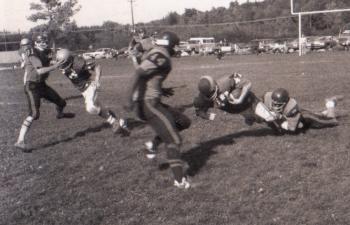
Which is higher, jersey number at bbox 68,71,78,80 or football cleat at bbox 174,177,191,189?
jersey number at bbox 68,71,78,80

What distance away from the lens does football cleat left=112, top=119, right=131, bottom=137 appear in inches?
409

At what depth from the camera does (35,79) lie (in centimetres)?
1005

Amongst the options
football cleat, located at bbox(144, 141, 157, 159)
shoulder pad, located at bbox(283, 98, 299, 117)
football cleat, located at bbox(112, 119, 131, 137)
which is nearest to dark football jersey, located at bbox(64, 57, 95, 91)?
football cleat, located at bbox(112, 119, 131, 137)

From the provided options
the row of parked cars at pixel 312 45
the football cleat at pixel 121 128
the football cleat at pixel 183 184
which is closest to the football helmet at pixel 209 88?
the football cleat at pixel 183 184

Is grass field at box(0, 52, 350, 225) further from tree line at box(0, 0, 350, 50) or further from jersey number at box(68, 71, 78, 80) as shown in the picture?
tree line at box(0, 0, 350, 50)

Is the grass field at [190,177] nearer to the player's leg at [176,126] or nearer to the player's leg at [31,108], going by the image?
the player's leg at [176,126]

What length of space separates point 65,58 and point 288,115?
4616 millimetres

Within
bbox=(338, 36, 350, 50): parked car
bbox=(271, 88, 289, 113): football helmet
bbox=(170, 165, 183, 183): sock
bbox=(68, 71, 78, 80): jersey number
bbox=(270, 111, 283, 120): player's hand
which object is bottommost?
bbox=(338, 36, 350, 50): parked car

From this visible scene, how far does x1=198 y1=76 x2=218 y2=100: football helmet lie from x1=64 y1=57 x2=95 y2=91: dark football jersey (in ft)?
10.5

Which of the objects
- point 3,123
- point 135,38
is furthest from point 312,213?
point 3,123

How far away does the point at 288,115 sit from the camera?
30.0ft

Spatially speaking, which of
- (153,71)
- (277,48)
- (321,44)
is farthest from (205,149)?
(277,48)

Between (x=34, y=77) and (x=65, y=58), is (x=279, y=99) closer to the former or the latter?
(x=65, y=58)

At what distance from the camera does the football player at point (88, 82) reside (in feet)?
34.2
